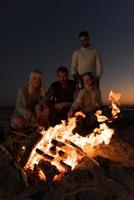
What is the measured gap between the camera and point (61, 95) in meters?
10.1

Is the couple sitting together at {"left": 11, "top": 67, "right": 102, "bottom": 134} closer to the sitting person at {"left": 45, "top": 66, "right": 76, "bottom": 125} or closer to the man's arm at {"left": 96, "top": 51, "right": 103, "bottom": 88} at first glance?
the sitting person at {"left": 45, "top": 66, "right": 76, "bottom": 125}

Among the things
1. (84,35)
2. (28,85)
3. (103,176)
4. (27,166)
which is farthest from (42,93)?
(103,176)

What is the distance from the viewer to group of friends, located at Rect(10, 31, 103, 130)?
914 cm

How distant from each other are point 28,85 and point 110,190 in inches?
151

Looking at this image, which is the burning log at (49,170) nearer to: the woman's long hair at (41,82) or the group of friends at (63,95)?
the group of friends at (63,95)

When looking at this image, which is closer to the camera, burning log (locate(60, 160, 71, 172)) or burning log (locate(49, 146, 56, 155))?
burning log (locate(60, 160, 71, 172))

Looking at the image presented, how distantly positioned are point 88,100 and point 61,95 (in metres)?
0.79

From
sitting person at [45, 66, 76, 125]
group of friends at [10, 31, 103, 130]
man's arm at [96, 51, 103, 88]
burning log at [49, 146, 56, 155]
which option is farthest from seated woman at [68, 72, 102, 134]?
burning log at [49, 146, 56, 155]

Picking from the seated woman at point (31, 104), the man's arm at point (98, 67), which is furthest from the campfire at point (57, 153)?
the man's arm at point (98, 67)

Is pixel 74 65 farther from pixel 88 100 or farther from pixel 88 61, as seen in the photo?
pixel 88 100

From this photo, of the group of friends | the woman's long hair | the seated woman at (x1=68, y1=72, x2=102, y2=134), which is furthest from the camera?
the seated woman at (x1=68, y1=72, x2=102, y2=134)

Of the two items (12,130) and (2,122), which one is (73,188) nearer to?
(12,130)

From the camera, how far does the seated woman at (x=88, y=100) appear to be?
31.3 ft

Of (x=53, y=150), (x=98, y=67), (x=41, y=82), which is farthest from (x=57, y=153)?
(x=98, y=67)
